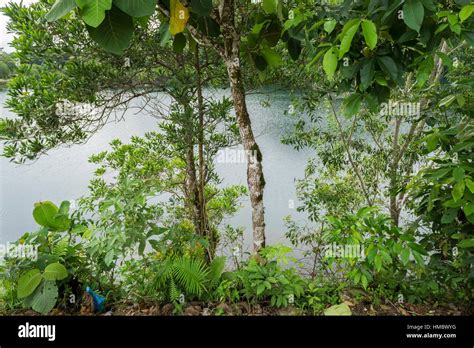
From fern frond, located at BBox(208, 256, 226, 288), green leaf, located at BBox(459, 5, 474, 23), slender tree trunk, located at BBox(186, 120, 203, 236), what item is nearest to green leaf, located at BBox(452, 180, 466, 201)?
green leaf, located at BBox(459, 5, 474, 23)

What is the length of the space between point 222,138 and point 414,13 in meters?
1.63

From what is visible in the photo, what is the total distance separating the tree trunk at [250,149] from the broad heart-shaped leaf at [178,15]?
41 cm

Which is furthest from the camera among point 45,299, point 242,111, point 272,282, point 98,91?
point 98,91

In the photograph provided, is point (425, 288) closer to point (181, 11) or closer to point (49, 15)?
point (181, 11)

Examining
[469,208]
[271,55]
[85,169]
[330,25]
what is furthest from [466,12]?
[85,169]

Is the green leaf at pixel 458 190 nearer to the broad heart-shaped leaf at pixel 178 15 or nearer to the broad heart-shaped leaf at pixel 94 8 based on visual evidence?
the broad heart-shaped leaf at pixel 178 15

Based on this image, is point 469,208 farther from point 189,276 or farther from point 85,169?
point 85,169

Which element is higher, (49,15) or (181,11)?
(181,11)

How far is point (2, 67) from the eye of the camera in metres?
1.97

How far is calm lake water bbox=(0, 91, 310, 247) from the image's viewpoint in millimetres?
2770

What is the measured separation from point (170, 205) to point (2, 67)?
153 cm

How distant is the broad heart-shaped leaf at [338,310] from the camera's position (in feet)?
4.78

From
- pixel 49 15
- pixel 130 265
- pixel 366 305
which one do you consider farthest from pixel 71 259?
pixel 366 305

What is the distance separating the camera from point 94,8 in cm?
85
